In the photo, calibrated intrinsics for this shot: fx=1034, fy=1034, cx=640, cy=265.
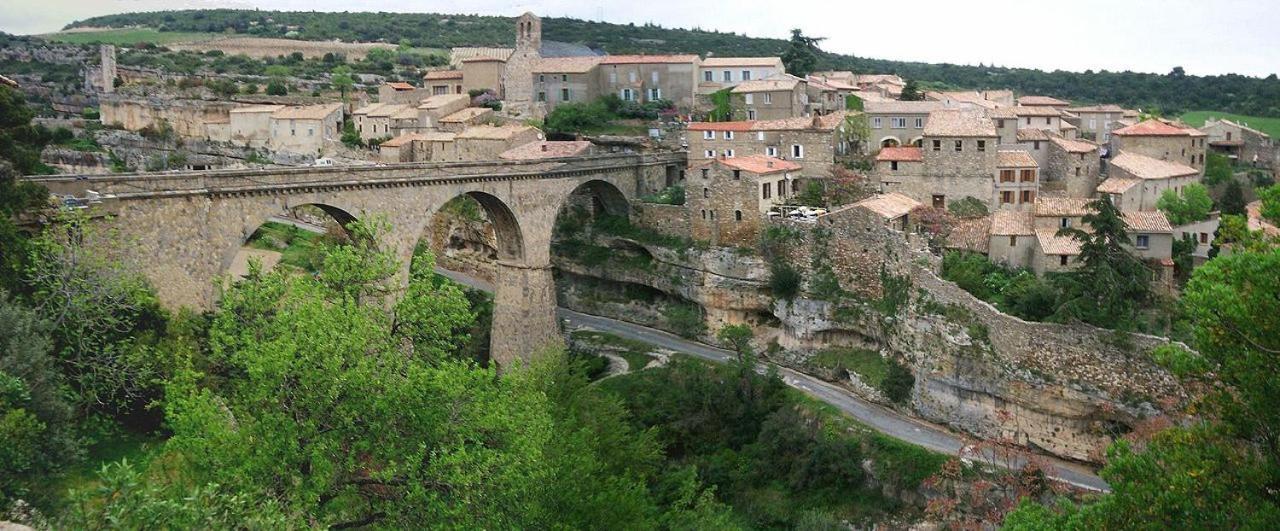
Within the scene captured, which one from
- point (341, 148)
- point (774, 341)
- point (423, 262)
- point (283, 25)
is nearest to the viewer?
point (423, 262)

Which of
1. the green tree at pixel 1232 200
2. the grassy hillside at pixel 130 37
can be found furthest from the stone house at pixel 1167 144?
the grassy hillside at pixel 130 37

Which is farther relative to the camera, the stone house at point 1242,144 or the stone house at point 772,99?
the stone house at point 772,99

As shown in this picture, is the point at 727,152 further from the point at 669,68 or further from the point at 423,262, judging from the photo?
the point at 423,262

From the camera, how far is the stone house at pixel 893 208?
128 feet

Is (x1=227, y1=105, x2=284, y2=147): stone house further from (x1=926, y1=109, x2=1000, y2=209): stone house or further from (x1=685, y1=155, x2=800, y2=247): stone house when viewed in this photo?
(x1=926, y1=109, x2=1000, y2=209): stone house

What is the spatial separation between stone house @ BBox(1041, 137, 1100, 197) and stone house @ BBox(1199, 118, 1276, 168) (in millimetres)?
11751

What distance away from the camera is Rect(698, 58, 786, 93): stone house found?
204 feet

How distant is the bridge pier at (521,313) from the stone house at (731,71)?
75.4 feet

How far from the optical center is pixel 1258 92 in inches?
3317

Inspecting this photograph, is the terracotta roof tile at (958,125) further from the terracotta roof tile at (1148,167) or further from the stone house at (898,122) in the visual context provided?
the terracotta roof tile at (1148,167)

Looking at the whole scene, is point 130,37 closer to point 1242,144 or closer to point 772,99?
point 772,99

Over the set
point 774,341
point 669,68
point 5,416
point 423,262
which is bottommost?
point 774,341

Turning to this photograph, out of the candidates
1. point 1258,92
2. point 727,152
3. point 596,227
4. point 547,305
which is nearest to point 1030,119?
point 727,152

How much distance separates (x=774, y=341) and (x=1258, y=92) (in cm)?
6327
